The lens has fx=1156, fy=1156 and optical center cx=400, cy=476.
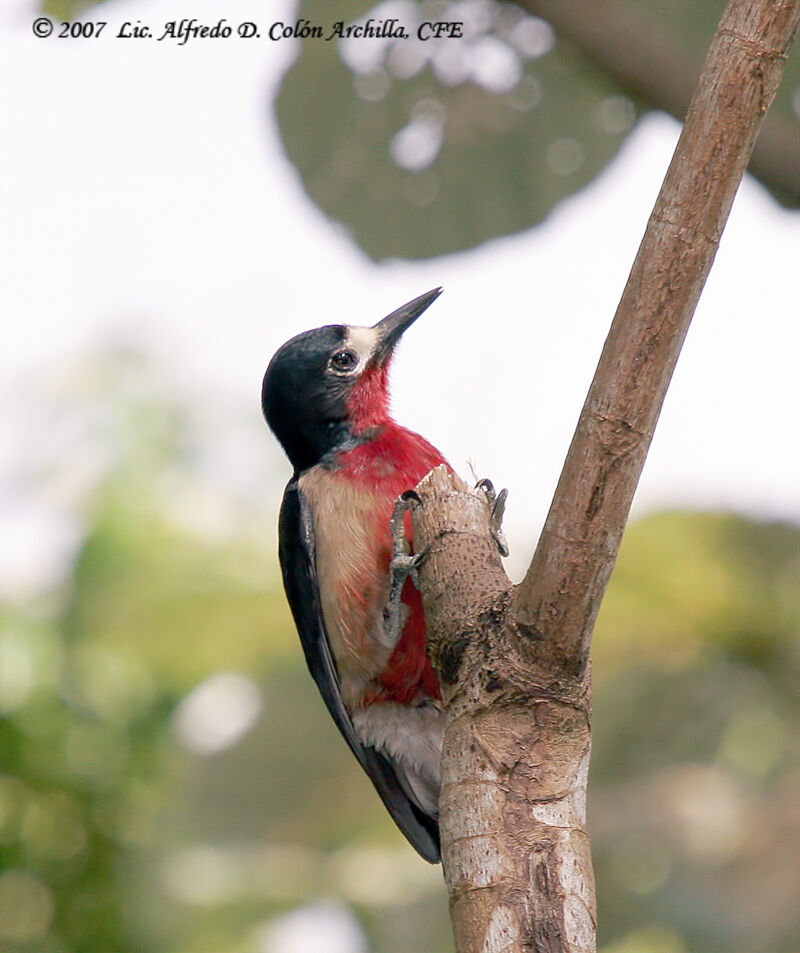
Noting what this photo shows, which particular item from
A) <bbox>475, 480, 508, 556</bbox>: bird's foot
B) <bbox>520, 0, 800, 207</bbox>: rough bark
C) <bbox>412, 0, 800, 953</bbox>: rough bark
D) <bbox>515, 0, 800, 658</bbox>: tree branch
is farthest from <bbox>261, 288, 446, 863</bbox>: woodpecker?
<bbox>515, 0, 800, 658</bbox>: tree branch

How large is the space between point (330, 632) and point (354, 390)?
92cm

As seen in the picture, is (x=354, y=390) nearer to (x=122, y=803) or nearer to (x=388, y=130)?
(x=388, y=130)

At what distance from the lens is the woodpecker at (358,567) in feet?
12.1

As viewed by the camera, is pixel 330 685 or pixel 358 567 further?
pixel 330 685

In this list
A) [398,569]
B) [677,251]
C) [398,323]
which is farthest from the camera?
[398,323]

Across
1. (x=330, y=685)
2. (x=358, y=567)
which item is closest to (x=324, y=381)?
(x=358, y=567)

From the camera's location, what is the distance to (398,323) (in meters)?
4.39

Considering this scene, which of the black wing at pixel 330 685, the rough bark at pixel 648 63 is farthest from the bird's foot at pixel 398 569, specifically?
the rough bark at pixel 648 63

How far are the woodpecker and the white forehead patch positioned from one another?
0.07 ft

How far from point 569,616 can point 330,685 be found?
6.48ft

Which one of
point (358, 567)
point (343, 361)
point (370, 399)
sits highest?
point (343, 361)

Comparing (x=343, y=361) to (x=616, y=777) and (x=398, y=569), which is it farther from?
(x=616, y=777)

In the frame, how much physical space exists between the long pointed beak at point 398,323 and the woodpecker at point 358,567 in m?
0.02

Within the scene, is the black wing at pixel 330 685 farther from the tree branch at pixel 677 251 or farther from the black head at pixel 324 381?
the tree branch at pixel 677 251
